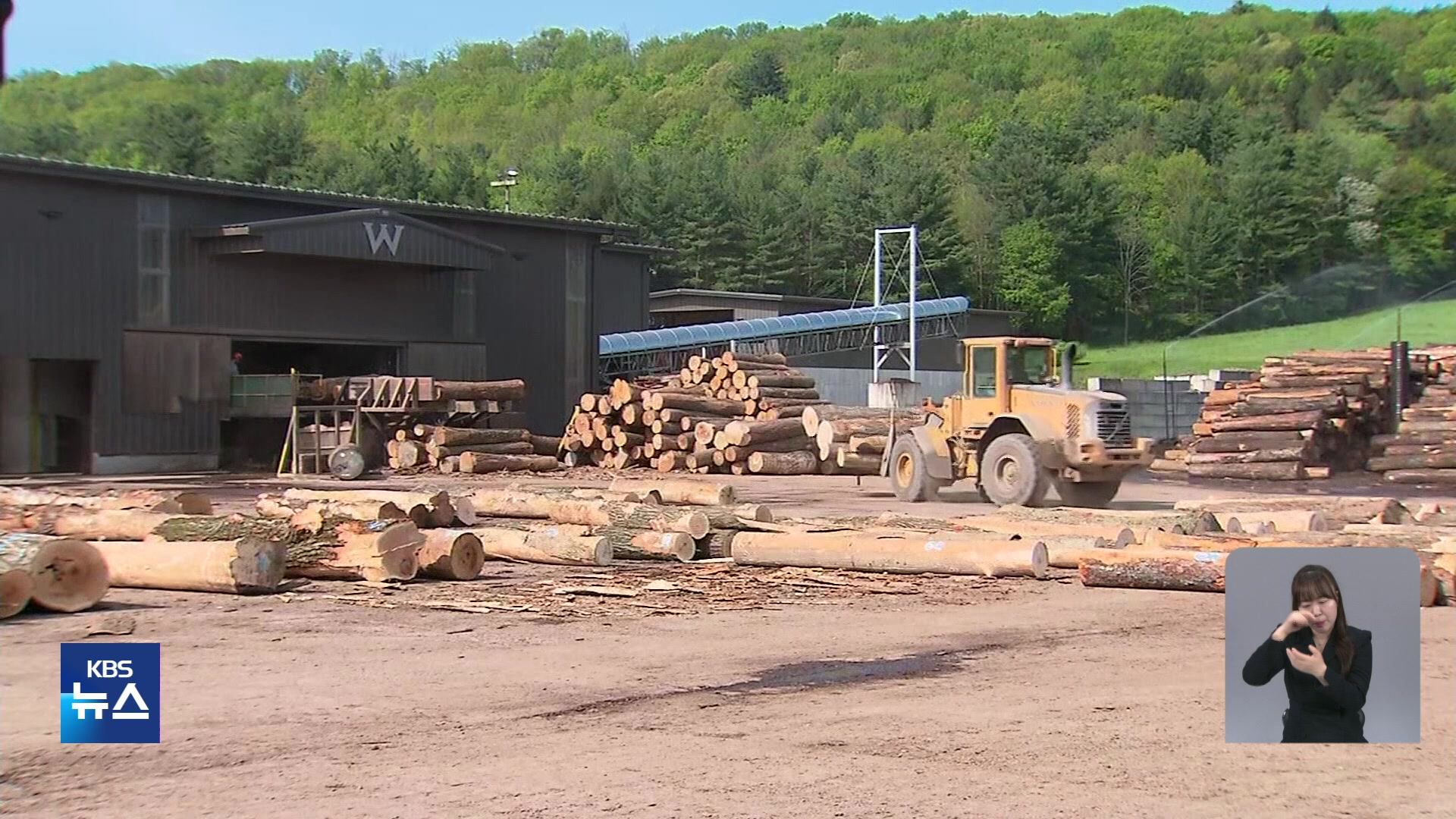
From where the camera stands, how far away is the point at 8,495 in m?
19.0

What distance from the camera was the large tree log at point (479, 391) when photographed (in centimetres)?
3419

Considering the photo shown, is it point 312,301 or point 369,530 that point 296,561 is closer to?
point 369,530

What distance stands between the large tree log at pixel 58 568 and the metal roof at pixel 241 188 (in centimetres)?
2098

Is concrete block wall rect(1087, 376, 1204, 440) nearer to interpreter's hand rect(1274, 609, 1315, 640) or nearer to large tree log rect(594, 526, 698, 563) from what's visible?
large tree log rect(594, 526, 698, 563)

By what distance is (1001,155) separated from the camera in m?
90.2

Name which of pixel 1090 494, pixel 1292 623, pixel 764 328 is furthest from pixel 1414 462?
pixel 1292 623

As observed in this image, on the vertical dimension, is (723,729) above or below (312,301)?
below

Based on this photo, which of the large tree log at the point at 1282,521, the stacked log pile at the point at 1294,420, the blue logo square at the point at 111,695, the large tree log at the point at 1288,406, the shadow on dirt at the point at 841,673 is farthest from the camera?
the large tree log at the point at 1288,406

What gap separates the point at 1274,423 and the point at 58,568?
85.8ft

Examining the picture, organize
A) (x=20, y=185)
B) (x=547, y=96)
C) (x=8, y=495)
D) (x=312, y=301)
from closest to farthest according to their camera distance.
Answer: (x=8, y=495) < (x=20, y=185) < (x=312, y=301) < (x=547, y=96)

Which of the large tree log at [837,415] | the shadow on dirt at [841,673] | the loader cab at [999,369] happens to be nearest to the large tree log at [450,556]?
the shadow on dirt at [841,673]

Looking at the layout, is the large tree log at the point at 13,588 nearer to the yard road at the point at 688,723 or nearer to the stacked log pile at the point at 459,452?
the yard road at the point at 688,723

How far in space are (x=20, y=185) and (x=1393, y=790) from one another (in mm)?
30257

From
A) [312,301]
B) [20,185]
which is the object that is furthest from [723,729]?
[312,301]
